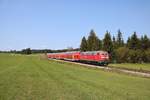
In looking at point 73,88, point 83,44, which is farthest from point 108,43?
point 73,88

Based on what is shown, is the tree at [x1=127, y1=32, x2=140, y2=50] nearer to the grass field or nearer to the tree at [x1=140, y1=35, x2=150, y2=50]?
the tree at [x1=140, y1=35, x2=150, y2=50]

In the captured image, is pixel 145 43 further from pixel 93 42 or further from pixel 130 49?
pixel 93 42

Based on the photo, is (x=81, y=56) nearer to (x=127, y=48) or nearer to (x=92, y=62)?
(x=92, y=62)

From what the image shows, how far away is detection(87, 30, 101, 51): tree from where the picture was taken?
313ft

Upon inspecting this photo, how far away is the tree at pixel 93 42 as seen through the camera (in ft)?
313

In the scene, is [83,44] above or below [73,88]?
above

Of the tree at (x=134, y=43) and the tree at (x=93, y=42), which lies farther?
the tree at (x=93, y=42)

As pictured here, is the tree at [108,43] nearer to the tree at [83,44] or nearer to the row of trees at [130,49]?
the row of trees at [130,49]

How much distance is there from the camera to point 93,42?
100500 mm

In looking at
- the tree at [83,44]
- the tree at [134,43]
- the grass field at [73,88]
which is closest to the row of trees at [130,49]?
the tree at [134,43]

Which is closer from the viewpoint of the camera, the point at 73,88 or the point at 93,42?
the point at 73,88

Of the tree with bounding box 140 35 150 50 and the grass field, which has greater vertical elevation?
the tree with bounding box 140 35 150 50

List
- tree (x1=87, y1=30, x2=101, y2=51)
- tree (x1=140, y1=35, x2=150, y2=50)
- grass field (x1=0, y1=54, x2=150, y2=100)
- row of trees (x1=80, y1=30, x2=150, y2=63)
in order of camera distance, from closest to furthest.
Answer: grass field (x1=0, y1=54, x2=150, y2=100) < row of trees (x1=80, y1=30, x2=150, y2=63) < tree (x1=140, y1=35, x2=150, y2=50) < tree (x1=87, y1=30, x2=101, y2=51)

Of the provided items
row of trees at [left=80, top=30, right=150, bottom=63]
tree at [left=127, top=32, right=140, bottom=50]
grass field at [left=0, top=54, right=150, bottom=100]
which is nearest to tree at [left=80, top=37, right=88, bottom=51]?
row of trees at [left=80, top=30, right=150, bottom=63]
